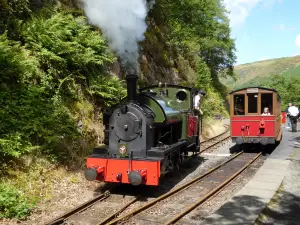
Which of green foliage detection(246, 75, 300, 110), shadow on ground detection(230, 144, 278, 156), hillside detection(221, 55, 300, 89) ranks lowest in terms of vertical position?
shadow on ground detection(230, 144, 278, 156)

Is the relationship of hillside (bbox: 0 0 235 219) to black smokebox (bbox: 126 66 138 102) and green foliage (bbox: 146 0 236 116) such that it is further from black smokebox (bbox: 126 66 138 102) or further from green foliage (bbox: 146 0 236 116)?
green foliage (bbox: 146 0 236 116)

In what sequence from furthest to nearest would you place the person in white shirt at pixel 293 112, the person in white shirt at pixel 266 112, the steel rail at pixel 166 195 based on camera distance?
the person in white shirt at pixel 293 112 < the person in white shirt at pixel 266 112 < the steel rail at pixel 166 195

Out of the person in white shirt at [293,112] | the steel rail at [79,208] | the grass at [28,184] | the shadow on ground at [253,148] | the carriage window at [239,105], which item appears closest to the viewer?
the steel rail at [79,208]

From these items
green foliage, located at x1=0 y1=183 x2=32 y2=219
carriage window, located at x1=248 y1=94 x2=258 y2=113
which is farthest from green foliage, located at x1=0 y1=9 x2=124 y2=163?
carriage window, located at x1=248 y1=94 x2=258 y2=113

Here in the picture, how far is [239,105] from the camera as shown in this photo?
1414 cm

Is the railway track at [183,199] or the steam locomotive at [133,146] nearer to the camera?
the railway track at [183,199]

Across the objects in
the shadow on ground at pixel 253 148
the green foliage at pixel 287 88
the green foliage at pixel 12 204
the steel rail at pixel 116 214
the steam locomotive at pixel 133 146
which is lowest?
the steel rail at pixel 116 214

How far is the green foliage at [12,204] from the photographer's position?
5873 mm

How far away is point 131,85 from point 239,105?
7.91 m

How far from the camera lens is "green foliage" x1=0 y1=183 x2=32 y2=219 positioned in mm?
5873

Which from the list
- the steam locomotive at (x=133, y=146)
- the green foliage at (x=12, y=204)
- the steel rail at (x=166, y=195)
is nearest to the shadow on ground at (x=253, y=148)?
the steel rail at (x=166, y=195)

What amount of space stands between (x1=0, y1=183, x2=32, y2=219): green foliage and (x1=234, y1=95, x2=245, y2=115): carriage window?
401 inches

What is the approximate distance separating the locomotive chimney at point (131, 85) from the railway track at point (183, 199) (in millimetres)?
2415

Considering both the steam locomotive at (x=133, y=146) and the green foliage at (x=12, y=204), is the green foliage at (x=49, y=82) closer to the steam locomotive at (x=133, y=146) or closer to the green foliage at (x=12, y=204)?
the green foliage at (x=12, y=204)
